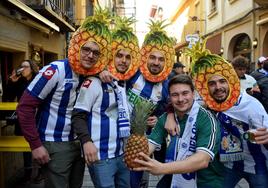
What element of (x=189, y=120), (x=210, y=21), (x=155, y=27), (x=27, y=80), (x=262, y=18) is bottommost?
(x=189, y=120)

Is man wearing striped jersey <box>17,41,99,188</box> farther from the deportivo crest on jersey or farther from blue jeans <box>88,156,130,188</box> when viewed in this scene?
blue jeans <box>88,156,130,188</box>

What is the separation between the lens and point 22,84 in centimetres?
585

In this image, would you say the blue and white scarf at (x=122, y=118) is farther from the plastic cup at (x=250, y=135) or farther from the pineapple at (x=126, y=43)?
the plastic cup at (x=250, y=135)

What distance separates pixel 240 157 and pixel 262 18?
11859mm

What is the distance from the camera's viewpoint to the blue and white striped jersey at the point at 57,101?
3172 mm

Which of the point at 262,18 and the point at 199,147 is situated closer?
the point at 199,147

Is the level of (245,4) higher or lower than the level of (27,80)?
higher

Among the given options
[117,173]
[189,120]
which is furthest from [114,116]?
[189,120]

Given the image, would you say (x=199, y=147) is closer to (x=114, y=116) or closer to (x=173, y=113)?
(x=173, y=113)

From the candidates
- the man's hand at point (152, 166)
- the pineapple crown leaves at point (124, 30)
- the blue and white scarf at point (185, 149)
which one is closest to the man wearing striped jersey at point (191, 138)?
the blue and white scarf at point (185, 149)

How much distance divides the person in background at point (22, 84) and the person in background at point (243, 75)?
3107mm

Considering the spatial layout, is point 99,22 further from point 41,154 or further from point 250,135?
point 250,135

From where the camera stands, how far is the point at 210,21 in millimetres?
22297

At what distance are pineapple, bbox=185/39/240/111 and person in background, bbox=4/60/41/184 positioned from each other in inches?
130
